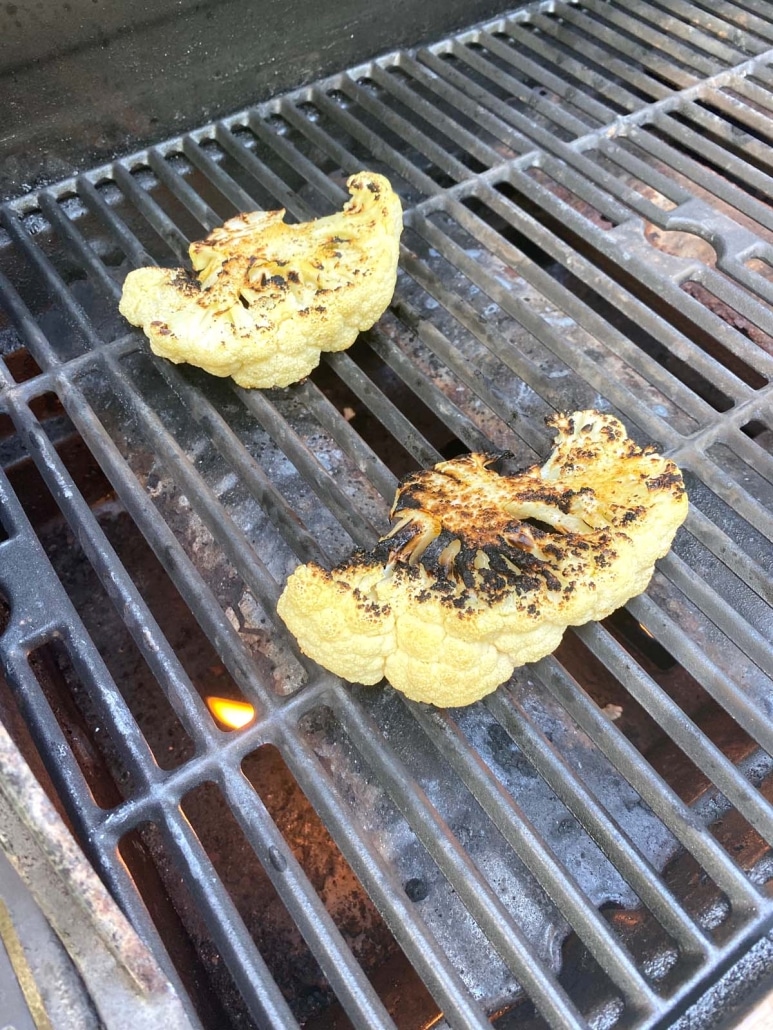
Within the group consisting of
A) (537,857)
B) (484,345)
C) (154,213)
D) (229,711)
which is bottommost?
(229,711)

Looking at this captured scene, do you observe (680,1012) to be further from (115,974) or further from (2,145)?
(2,145)

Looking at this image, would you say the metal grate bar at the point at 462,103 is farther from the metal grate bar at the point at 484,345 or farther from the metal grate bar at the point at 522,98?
the metal grate bar at the point at 484,345

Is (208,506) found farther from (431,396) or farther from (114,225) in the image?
(114,225)

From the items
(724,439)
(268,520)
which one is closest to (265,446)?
(268,520)

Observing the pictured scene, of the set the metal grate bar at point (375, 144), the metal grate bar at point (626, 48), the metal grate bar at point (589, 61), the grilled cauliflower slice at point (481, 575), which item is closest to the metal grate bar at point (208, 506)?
the grilled cauliflower slice at point (481, 575)

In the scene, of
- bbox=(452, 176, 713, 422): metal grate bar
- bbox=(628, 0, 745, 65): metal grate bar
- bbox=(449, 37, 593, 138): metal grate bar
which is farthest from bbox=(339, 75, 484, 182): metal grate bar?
bbox=(628, 0, 745, 65): metal grate bar

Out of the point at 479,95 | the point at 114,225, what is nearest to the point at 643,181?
the point at 479,95
